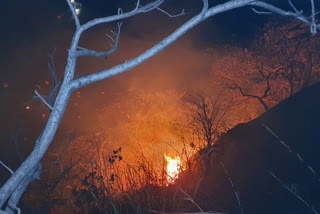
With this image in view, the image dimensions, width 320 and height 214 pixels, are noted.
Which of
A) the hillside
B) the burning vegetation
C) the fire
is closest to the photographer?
the fire

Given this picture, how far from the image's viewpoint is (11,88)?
57.4 feet

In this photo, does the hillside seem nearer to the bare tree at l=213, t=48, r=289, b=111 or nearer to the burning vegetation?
the burning vegetation

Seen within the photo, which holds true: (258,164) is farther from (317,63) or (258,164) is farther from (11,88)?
(11,88)

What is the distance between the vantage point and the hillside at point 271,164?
488 centimetres

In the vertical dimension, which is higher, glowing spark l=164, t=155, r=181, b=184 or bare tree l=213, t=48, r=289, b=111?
bare tree l=213, t=48, r=289, b=111

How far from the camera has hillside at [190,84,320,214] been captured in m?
4.88

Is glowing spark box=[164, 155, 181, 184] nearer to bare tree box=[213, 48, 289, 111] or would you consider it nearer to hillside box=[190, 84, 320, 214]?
hillside box=[190, 84, 320, 214]

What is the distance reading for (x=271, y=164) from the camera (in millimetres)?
5848

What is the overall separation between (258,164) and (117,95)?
53.4 feet

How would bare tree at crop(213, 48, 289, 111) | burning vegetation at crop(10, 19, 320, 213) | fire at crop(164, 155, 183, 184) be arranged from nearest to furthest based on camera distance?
fire at crop(164, 155, 183, 184) < burning vegetation at crop(10, 19, 320, 213) < bare tree at crop(213, 48, 289, 111)

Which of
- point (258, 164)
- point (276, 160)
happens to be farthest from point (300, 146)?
point (258, 164)

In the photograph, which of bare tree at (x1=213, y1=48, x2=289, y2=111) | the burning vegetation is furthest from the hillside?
bare tree at (x1=213, y1=48, x2=289, y2=111)

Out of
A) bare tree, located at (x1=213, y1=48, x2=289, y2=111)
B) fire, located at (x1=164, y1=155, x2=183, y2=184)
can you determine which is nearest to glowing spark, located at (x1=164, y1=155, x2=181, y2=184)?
fire, located at (x1=164, y1=155, x2=183, y2=184)

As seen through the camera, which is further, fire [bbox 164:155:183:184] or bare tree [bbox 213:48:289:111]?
bare tree [bbox 213:48:289:111]
